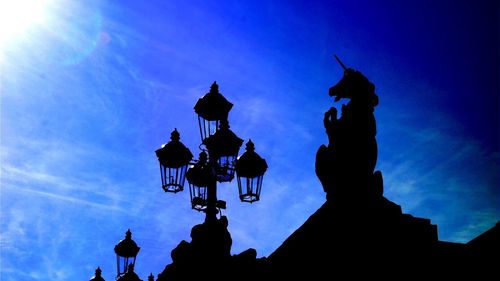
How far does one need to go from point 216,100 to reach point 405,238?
440cm

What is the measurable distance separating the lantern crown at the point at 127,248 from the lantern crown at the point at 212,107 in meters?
4.07

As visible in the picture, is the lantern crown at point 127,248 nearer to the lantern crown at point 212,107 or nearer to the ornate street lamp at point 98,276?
the ornate street lamp at point 98,276

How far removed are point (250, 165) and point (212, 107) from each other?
1.36 metres

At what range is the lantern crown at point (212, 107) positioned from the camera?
27.8 ft

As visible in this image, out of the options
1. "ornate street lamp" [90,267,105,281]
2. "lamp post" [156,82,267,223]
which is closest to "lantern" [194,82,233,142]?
"lamp post" [156,82,267,223]

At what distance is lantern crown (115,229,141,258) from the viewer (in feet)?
34.1

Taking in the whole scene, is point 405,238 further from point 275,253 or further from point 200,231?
point 200,231

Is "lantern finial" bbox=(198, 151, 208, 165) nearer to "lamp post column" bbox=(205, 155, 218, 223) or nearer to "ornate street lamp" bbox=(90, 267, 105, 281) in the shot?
"lamp post column" bbox=(205, 155, 218, 223)

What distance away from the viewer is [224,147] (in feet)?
27.1

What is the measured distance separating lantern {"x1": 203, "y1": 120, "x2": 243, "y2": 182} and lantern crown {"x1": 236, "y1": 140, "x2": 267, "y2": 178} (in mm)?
201

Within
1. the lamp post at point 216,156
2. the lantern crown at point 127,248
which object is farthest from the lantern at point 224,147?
the lantern crown at point 127,248

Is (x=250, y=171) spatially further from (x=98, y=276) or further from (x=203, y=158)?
(x=98, y=276)

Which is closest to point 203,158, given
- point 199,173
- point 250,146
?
point 199,173

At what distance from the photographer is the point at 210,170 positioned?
825 cm
